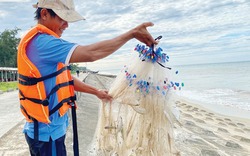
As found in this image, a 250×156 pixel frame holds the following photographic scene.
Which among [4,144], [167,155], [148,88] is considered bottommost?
[4,144]

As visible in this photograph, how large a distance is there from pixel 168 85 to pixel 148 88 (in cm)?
23

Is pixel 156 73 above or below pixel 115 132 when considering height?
above

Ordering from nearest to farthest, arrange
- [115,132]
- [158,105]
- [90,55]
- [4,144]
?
[90,55], [158,105], [115,132], [4,144]

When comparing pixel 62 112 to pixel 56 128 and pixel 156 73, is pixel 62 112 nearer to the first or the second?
pixel 56 128

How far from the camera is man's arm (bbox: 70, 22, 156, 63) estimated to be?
7.01 ft

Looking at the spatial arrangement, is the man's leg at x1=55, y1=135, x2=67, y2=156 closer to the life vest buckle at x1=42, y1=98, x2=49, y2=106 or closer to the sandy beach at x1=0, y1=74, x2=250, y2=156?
the life vest buckle at x1=42, y1=98, x2=49, y2=106

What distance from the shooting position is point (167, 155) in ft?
10.1

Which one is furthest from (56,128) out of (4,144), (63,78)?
(4,144)

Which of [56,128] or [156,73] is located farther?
[156,73]

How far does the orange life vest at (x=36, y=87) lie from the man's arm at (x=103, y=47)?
0.99 feet

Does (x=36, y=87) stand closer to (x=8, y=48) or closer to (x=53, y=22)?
(x=53, y=22)

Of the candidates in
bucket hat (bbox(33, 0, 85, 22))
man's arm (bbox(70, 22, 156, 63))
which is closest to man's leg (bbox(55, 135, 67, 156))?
man's arm (bbox(70, 22, 156, 63))

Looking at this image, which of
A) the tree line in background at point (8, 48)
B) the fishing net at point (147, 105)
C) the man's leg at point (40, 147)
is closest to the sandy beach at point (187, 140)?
the fishing net at point (147, 105)

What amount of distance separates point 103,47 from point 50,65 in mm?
462
